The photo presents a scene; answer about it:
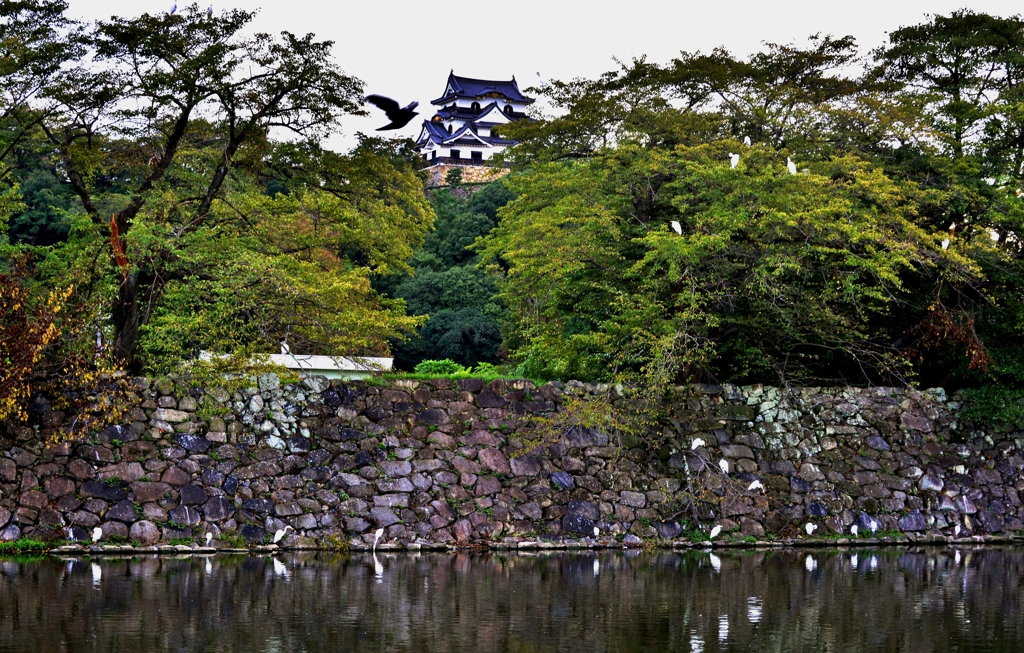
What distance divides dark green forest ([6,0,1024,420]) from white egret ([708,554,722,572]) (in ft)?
9.60

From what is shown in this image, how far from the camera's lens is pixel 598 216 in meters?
19.1

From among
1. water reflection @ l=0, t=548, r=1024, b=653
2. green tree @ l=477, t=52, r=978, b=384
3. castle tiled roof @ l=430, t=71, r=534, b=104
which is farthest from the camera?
castle tiled roof @ l=430, t=71, r=534, b=104

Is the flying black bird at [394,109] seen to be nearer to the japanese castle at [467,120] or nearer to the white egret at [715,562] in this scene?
the white egret at [715,562]

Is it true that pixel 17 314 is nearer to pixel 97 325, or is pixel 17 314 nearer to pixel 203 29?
pixel 97 325

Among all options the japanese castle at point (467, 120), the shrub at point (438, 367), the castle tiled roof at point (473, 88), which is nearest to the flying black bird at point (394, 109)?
the shrub at point (438, 367)

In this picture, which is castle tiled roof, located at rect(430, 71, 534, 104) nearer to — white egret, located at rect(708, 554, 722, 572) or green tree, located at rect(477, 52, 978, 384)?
green tree, located at rect(477, 52, 978, 384)

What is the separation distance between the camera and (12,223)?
3806 centimetres

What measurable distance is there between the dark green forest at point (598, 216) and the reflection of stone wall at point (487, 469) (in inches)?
33.6

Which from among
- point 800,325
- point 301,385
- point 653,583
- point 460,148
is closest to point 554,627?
point 653,583

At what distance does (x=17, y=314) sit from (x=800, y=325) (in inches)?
462

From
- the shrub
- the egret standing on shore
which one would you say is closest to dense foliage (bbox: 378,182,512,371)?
the shrub

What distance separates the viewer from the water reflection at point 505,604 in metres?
9.33

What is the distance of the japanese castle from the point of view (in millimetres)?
73562

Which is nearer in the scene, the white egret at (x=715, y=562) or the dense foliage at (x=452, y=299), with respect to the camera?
the white egret at (x=715, y=562)
